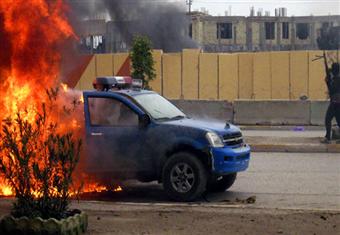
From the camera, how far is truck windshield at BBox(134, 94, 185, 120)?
30.5ft

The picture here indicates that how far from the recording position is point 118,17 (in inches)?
1496

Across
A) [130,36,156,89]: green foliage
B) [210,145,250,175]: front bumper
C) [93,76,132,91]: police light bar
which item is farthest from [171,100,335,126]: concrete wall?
[210,145,250,175]: front bumper

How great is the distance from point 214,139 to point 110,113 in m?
1.60

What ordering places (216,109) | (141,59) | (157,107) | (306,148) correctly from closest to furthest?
(157,107), (306,148), (216,109), (141,59)

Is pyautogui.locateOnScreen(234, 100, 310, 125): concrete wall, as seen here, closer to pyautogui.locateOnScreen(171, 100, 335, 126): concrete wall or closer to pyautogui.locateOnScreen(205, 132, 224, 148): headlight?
pyautogui.locateOnScreen(171, 100, 335, 126): concrete wall

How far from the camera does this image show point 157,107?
9586 mm

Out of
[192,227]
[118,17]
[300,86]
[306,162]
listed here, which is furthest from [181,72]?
[192,227]

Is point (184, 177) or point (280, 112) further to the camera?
point (280, 112)

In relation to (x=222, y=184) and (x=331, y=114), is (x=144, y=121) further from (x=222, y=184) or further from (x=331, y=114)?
(x=331, y=114)

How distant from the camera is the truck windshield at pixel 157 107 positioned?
30.5 ft

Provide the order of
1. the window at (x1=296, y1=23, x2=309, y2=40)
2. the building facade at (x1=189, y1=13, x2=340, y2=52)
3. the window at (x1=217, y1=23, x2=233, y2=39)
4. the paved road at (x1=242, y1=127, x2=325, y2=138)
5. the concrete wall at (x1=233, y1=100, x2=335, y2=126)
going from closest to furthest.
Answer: the paved road at (x1=242, y1=127, x2=325, y2=138), the concrete wall at (x1=233, y1=100, x2=335, y2=126), the building facade at (x1=189, y1=13, x2=340, y2=52), the window at (x1=217, y1=23, x2=233, y2=39), the window at (x1=296, y1=23, x2=309, y2=40)

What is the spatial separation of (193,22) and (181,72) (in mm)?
33498

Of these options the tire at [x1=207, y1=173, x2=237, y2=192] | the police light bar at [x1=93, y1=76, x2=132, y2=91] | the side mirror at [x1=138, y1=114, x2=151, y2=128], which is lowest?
the tire at [x1=207, y1=173, x2=237, y2=192]

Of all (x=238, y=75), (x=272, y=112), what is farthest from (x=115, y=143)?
(x=238, y=75)
